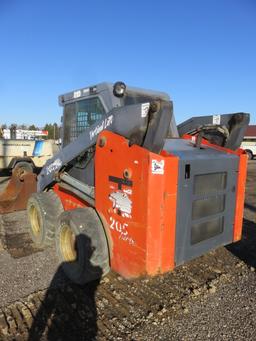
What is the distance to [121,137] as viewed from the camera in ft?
10.1

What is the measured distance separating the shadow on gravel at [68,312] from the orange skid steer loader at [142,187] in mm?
126

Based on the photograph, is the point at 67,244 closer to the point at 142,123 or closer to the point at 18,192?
the point at 142,123

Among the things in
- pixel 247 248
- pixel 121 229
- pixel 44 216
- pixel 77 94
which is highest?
pixel 77 94

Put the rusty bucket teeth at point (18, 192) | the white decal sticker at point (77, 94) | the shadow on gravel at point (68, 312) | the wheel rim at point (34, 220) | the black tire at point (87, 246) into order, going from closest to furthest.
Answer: the shadow on gravel at point (68, 312) → the black tire at point (87, 246) → the white decal sticker at point (77, 94) → the wheel rim at point (34, 220) → the rusty bucket teeth at point (18, 192)

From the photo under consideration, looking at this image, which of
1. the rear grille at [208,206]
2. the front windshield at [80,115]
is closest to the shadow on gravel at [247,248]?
the rear grille at [208,206]

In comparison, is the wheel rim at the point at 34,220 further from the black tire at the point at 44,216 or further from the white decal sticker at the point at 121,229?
the white decal sticker at the point at 121,229

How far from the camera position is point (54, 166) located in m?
4.30

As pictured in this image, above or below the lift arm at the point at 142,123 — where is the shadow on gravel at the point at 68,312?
below

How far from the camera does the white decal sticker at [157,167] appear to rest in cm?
279

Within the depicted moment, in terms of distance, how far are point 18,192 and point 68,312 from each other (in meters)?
4.30

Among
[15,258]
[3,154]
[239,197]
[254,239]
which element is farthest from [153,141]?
[3,154]

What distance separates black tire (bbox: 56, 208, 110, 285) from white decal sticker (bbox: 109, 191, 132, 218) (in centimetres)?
38

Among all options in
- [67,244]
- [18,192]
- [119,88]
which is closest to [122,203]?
[67,244]

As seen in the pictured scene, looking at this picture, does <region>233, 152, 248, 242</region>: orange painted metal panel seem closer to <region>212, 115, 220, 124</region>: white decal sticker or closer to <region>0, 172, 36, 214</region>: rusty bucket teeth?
<region>212, 115, 220, 124</region>: white decal sticker
